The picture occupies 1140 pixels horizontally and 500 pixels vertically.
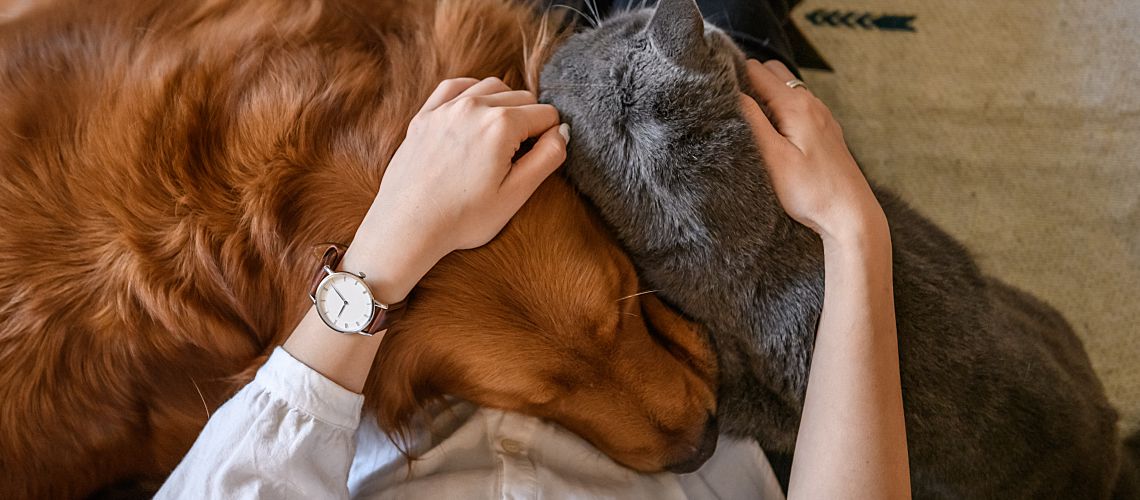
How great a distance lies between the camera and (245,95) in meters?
0.98

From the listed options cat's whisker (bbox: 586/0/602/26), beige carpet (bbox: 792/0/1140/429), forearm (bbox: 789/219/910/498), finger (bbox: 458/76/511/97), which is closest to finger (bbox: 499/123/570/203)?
finger (bbox: 458/76/511/97)

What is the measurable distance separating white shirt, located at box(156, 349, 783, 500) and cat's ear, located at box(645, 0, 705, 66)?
635 millimetres

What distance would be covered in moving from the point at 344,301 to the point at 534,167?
1.06 ft

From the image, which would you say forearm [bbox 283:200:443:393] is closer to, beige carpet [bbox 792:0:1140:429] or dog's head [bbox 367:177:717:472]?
dog's head [bbox 367:177:717:472]

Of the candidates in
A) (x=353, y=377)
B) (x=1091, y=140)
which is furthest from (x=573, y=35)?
(x=1091, y=140)

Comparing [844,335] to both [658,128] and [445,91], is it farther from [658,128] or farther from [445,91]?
[445,91]

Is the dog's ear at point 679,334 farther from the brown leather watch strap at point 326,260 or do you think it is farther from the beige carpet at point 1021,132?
the beige carpet at point 1021,132

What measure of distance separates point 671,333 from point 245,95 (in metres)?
0.75

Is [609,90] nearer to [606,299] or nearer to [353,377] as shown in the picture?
[606,299]

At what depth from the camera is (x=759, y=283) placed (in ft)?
3.60

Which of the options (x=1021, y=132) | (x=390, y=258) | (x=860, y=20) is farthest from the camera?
(x=860, y=20)

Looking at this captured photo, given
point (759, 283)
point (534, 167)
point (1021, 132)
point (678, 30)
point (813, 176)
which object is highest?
point (678, 30)

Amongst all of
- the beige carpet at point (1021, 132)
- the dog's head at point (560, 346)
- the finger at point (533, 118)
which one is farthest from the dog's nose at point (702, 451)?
the beige carpet at point (1021, 132)

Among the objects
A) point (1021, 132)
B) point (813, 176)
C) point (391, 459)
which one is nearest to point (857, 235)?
point (813, 176)
